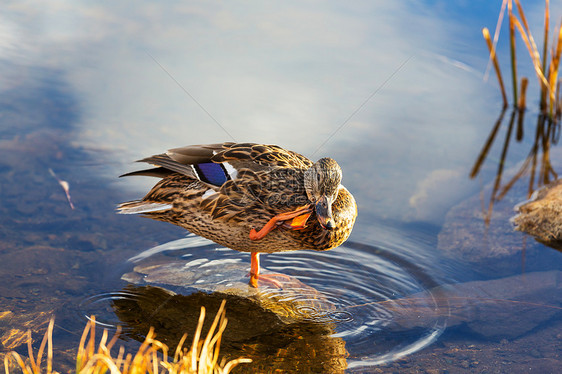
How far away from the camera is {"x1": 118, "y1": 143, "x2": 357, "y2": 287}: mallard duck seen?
398 centimetres

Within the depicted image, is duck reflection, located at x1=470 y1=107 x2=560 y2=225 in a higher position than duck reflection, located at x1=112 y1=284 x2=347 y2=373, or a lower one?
higher

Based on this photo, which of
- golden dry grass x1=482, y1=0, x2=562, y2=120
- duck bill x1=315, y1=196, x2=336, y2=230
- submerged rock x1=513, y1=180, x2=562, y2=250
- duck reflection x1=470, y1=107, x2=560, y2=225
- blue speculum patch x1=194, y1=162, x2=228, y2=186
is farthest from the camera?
golden dry grass x1=482, y1=0, x2=562, y2=120

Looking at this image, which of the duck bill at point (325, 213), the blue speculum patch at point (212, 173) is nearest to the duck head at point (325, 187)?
the duck bill at point (325, 213)

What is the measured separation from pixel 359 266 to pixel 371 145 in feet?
6.19

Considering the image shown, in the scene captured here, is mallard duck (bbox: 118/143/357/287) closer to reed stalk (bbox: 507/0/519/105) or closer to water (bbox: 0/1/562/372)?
water (bbox: 0/1/562/372)

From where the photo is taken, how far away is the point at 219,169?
4.14 meters

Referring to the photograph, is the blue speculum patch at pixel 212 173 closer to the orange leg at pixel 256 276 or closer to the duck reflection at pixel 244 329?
the orange leg at pixel 256 276

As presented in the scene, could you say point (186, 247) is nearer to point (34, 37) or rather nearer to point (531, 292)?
point (531, 292)

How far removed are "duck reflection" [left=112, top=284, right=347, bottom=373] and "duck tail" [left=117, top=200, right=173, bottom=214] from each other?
1.66 feet

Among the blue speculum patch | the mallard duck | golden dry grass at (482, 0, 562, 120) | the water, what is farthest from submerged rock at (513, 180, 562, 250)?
the blue speculum patch

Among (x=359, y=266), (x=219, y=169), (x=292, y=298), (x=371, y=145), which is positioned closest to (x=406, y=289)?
(x=359, y=266)

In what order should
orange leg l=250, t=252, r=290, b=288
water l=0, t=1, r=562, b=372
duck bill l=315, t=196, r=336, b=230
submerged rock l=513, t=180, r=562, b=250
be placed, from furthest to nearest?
submerged rock l=513, t=180, r=562, b=250, orange leg l=250, t=252, r=290, b=288, water l=0, t=1, r=562, b=372, duck bill l=315, t=196, r=336, b=230

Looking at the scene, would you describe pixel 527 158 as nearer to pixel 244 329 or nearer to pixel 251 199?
pixel 251 199

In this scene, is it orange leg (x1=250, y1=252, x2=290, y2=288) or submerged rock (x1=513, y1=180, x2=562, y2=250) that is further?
submerged rock (x1=513, y1=180, x2=562, y2=250)
